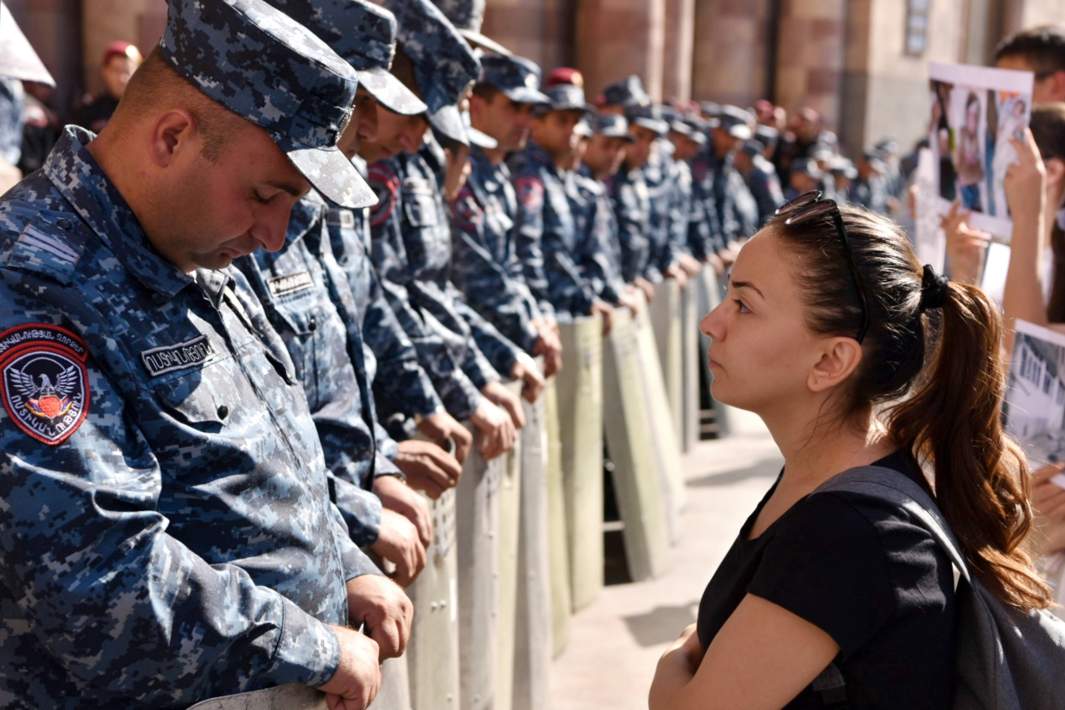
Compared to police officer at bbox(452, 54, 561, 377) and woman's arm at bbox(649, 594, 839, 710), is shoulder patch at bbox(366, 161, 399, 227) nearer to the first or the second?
police officer at bbox(452, 54, 561, 377)

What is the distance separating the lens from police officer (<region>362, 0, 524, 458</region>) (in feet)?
13.2

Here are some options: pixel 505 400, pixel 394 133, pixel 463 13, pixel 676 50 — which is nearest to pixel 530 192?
pixel 463 13

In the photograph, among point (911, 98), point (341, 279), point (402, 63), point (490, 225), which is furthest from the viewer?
→ point (911, 98)

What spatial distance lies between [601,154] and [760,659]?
7.09m

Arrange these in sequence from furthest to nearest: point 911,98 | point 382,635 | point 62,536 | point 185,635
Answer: point 911,98
point 382,635
point 185,635
point 62,536

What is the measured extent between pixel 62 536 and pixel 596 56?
11813 millimetres

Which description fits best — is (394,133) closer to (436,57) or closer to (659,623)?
(436,57)

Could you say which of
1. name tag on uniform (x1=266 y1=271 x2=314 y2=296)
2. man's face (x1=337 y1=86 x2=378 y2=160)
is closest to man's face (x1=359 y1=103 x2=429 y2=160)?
man's face (x1=337 y1=86 x2=378 y2=160)

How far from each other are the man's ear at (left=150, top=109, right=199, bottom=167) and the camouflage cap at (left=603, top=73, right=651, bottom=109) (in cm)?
861

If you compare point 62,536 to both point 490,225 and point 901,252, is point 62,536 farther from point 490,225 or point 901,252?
point 490,225

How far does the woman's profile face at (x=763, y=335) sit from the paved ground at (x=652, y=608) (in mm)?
3249

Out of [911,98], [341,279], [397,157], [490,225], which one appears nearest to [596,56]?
[490,225]

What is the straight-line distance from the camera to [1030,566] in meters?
2.08

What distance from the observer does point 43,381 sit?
1.78m
